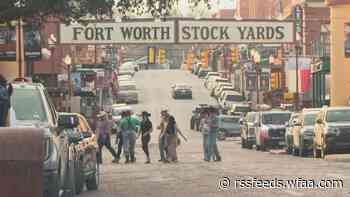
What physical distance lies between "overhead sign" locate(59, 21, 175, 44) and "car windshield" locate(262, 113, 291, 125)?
6946mm

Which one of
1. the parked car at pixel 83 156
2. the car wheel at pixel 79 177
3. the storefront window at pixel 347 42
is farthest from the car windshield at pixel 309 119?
the storefront window at pixel 347 42

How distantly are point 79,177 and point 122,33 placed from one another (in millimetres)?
30390

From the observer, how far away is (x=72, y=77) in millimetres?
72812

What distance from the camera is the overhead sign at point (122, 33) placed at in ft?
157

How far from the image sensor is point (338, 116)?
33.1m

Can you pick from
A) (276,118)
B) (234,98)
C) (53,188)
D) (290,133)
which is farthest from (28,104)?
(234,98)

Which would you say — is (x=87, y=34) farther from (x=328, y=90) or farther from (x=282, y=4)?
(x=282, y=4)

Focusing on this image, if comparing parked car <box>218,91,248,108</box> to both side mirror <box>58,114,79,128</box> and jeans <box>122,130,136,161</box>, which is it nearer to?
jeans <box>122,130,136,161</box>

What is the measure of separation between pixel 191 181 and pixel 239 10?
126 metres

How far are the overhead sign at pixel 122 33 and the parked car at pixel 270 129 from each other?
6824 mm

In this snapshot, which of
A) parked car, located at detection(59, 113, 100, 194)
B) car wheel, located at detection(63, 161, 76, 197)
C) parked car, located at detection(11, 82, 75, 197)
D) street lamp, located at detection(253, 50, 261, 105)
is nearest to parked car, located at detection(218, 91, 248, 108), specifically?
street lamp, located at detection(253, 50, 261, 105)

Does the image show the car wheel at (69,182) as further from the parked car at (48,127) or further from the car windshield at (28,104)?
the car windshield at (28,104)

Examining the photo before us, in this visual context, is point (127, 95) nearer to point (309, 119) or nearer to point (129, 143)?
point (309, 119)

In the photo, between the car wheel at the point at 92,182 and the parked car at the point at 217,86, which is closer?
the car wheel at the point at 92,182
